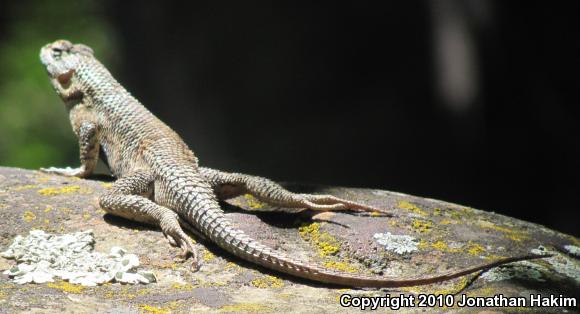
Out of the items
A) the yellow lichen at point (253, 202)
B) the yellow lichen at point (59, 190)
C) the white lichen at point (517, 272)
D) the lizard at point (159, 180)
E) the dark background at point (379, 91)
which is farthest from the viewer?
the dark background at point (379, 91)

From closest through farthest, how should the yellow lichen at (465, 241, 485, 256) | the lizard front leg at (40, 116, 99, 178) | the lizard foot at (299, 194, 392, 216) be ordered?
the yellow lichen at (465, 241, 485, 256) → the lizard foot at (299, 194, 392, 216) → the lizard front leg at (40, 116, 99, 178)

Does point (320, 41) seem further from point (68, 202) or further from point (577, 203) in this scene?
point (68, 202)

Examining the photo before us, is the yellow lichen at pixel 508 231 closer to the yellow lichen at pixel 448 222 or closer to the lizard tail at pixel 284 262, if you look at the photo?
the yellow lichen at pixel 448 222

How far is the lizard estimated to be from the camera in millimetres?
4484

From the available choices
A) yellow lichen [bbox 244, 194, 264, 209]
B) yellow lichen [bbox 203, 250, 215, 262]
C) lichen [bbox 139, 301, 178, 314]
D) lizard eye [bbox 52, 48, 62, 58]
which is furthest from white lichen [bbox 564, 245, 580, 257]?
lizard eye [bbox 52, 48, 62, 58]

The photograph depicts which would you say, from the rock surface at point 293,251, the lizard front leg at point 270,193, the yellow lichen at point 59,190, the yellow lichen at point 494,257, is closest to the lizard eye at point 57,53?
the rock surface at point 293,251

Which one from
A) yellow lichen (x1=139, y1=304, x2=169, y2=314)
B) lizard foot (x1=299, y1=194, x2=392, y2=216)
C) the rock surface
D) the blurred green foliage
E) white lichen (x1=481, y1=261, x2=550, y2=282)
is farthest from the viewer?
the blurred green foliage

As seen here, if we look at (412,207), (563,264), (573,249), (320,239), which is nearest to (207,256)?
(320,239)

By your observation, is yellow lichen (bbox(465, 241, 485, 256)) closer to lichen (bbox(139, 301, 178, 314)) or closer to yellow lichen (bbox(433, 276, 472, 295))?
yellow lichen (bbox(433, 276, 472, 295))

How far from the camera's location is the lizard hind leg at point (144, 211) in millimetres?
4789

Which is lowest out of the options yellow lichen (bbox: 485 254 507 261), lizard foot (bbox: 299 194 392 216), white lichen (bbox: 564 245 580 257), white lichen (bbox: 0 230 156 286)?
white lichen (bbox: 0 230 156 286)

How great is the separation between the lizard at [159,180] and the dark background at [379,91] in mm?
4289

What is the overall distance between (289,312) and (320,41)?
24.4ft

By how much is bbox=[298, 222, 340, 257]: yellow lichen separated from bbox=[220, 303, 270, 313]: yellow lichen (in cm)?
87
